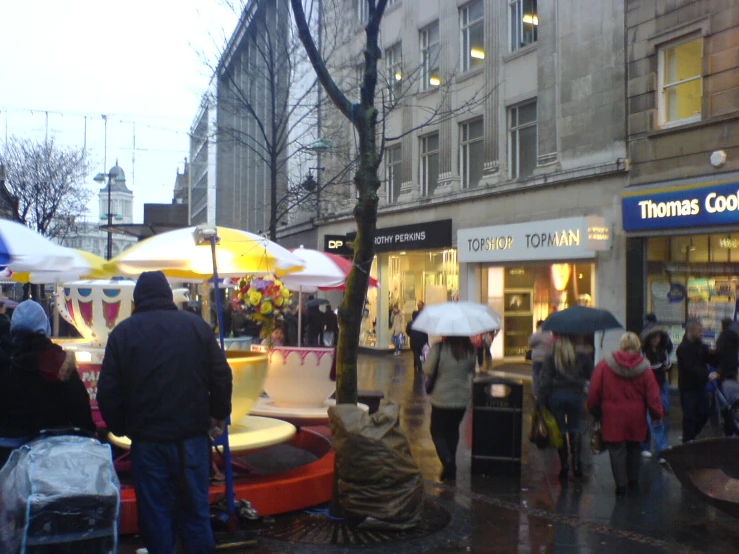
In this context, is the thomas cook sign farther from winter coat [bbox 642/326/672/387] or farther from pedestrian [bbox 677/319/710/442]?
pedestrian [bbox 677/319/710/442]

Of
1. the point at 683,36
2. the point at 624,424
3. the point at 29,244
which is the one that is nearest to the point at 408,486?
the point at 624,424

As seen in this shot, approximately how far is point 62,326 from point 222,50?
12553 mm

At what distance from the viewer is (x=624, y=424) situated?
8.13 m

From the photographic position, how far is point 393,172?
26.4 metres

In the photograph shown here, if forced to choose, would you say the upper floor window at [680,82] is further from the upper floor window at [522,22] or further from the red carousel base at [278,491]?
the red carousel base at [278,491]

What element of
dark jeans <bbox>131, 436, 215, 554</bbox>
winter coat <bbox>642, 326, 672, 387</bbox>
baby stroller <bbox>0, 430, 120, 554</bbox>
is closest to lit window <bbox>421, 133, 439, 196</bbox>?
winter coat <bbox>642, 326, 672, 387</bbox>

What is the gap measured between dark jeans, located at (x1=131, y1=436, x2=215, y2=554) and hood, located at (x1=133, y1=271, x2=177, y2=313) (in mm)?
839

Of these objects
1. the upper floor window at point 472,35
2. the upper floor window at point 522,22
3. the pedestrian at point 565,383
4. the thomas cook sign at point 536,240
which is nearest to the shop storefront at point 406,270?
the thomas cook sign at point 536,240

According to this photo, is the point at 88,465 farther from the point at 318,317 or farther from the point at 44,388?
the point at 318,317

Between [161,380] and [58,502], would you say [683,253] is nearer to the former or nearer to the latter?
[161,380]

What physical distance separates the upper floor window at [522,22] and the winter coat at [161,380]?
1682cm

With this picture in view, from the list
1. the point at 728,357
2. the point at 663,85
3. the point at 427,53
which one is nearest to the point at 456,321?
the point at 728,357

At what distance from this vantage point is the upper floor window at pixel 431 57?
78.2ft

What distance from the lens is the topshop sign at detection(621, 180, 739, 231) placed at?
14008 mm
